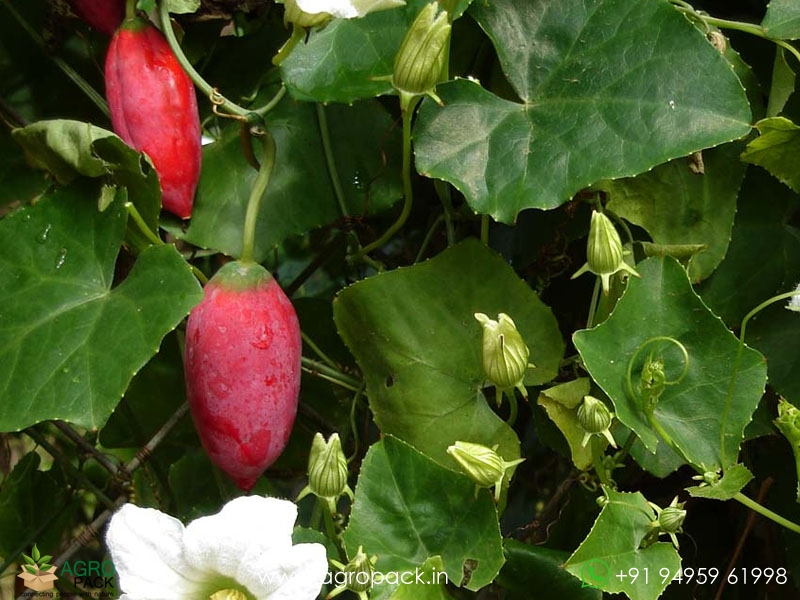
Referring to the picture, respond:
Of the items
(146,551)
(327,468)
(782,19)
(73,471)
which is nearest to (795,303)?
(782,19)

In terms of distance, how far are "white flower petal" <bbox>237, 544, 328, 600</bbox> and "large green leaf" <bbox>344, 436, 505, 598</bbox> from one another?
0.27 feet

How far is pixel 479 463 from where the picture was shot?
522 mm

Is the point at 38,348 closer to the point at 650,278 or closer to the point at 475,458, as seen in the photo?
the point at 475,458

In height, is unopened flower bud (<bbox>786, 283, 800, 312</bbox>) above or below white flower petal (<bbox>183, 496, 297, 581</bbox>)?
below

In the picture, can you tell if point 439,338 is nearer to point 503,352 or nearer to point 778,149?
point 503,352

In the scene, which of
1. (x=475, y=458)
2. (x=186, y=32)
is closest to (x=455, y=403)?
(x=475, y=458)

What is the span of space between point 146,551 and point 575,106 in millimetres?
374

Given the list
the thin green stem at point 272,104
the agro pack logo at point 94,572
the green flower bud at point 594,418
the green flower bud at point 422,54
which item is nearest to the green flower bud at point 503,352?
the green flower bud at point 594,418

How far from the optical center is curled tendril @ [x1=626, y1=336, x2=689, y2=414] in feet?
1.79

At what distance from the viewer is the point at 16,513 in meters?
0.79

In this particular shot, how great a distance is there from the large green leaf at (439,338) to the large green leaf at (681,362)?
0.19 feet

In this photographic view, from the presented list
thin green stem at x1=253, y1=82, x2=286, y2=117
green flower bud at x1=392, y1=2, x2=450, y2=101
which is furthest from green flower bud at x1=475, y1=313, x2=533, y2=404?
thin green stem at x1=253, y1=82, x2=286, y2=117

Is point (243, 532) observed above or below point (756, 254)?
above

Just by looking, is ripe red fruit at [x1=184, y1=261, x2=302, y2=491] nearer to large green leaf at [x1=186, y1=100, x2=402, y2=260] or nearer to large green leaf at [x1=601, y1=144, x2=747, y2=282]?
large green leaf at [x1=186, y1=100, x2=402, y2=260]
